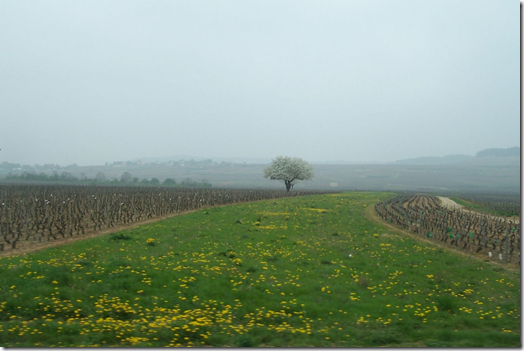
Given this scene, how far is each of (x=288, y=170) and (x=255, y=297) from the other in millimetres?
Answer: 67045

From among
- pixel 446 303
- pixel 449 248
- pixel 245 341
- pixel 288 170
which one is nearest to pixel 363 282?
pixel 446 303

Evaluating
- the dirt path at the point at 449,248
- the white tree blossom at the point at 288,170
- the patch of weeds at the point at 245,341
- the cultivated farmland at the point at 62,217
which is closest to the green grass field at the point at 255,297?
the patch of weeds at the point at 245,341

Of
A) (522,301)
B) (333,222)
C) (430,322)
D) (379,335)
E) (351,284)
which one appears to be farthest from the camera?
(333,222)

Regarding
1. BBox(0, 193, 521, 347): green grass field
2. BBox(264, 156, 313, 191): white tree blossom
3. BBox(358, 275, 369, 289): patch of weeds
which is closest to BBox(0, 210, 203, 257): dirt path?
BBox(0, 193, 521, 347): green grass field

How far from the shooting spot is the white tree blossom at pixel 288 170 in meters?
77.8

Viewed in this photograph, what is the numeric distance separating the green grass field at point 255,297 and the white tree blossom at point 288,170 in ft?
193

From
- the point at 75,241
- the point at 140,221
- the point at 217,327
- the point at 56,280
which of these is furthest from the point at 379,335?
the point at 140,221

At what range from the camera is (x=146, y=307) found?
33.0 feet

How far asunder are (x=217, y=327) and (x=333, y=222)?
20012mm

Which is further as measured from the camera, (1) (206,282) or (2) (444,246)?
(2) (444,246)

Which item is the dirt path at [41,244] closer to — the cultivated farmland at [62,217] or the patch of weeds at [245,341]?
the cultivated farmland at [62,217]

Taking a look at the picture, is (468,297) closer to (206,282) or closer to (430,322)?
(430,322)

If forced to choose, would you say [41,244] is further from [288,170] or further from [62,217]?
[288,170]

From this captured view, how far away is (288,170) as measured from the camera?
7781cm
